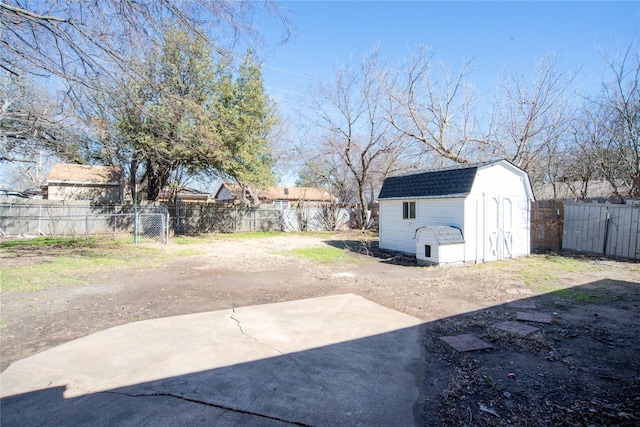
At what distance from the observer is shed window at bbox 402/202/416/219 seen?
37.1 feet

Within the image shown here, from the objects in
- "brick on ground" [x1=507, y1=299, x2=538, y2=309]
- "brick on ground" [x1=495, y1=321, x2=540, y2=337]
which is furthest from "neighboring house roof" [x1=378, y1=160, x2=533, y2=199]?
"brick on ground" [x1=495, y1=321, x2=540, y2=337]

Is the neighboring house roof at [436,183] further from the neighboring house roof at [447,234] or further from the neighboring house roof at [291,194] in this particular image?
the neighboring house roof at [291,194]

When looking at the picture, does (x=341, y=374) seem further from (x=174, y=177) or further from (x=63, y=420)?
(x=174, y=177)

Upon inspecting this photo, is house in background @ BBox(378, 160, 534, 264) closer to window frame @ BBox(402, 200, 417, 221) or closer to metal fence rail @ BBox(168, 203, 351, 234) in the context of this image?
window frame @ BBox(402, 200, 417, 221)

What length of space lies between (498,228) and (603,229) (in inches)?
143

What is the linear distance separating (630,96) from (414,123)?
8.13 m

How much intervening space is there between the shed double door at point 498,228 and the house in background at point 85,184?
20384 millimetres

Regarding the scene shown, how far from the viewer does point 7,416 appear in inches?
94.6

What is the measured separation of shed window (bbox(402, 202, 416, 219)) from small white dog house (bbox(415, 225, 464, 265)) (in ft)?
5.67

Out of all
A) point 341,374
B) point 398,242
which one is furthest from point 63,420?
point 398,242

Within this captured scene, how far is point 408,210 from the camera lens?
1152 centimetres

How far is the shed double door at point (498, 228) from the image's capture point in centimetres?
998

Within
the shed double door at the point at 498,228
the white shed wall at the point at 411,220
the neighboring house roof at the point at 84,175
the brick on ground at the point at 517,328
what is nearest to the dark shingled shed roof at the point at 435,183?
the white shed wall at the point at 411,220

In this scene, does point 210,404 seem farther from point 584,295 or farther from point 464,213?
point 464,213
